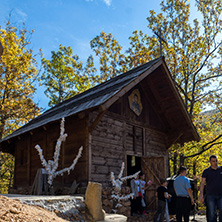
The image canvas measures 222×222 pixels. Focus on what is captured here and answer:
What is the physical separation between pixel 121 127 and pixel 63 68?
24.3 metres

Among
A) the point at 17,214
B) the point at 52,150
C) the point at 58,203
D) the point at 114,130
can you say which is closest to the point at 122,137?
the point at 114,130

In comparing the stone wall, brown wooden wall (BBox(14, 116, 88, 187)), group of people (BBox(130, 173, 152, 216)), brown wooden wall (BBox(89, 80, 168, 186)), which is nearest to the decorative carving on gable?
brown wooden wall (BBox(89, 80, 168, 186))

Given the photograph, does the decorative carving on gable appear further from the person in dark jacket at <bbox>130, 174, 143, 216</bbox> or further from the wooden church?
the person in dark jacket at <bbox>130, 174, 143, 216</bbox>

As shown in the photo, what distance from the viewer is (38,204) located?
5.82m

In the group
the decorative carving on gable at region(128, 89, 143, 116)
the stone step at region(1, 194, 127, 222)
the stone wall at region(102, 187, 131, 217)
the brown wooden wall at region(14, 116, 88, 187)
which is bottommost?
the stone wall at region(102, 187, 131, 217)

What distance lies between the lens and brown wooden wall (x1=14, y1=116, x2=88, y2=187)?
1088cm

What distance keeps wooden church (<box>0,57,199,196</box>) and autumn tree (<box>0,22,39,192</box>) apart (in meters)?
6.04

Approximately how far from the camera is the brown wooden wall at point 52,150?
35.7 feet

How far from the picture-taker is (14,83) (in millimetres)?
23172

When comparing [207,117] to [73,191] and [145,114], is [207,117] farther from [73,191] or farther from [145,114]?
[73,191]

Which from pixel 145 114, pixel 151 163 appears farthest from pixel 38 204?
pixel 145 114

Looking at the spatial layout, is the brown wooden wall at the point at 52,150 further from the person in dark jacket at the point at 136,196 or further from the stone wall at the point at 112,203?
the person in dark jacket at the point at 136,196

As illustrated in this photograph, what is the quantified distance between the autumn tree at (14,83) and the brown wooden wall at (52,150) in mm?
7742

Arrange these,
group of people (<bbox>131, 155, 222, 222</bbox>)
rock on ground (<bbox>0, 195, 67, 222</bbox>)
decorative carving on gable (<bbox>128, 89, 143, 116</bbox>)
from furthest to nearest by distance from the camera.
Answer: decorative carving on gable (<bbox>128, 89, 143, 116</bbox>)
group of people (<bbox>131, 155, 222, 222</bbox>)
rock on ground (<bbox>0, 195, 67, 222</bbox>)
